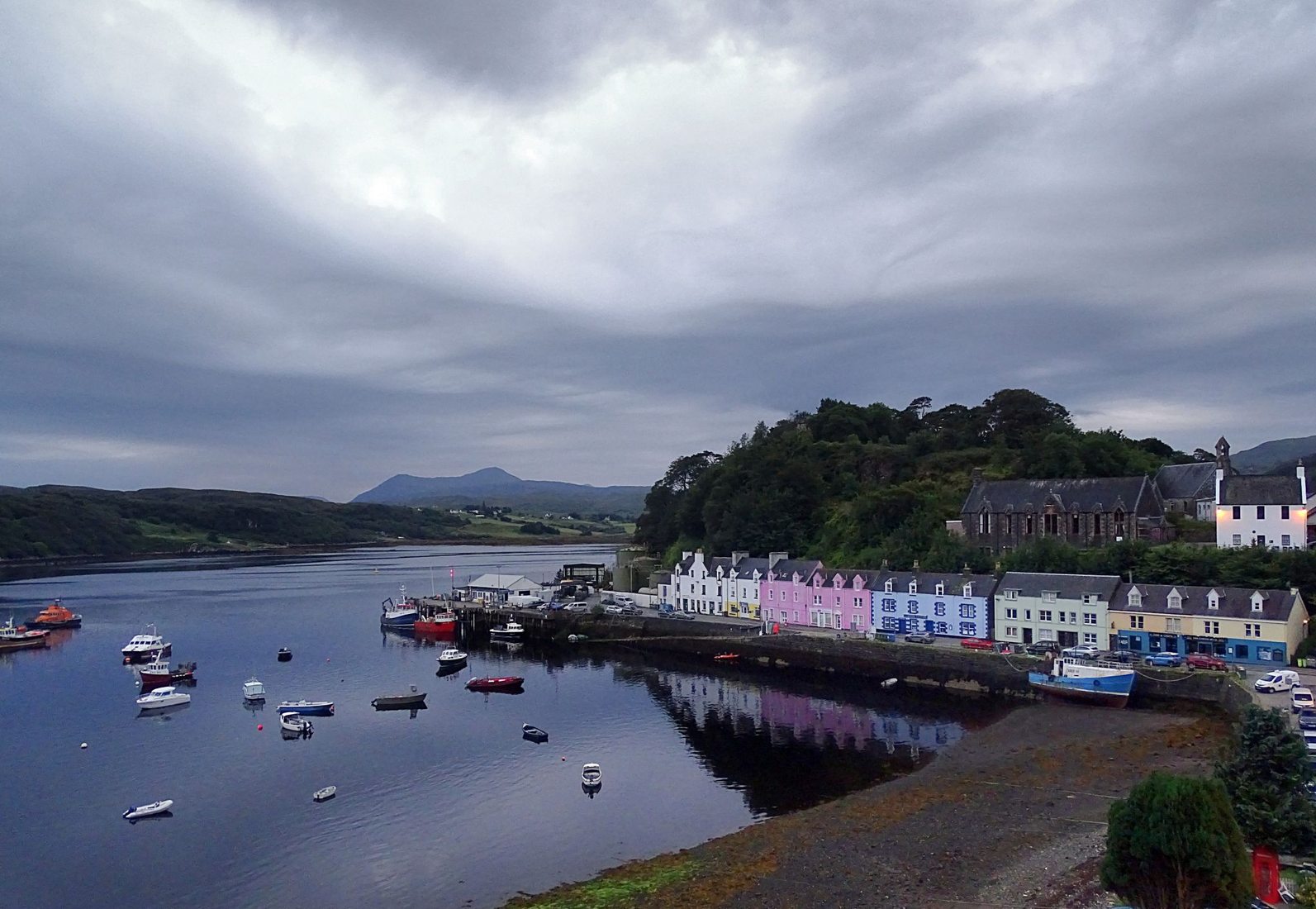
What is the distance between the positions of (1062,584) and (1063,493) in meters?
16.0

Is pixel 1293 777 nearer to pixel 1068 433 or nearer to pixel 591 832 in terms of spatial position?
pixel 591 832

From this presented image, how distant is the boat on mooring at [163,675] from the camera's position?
168ft

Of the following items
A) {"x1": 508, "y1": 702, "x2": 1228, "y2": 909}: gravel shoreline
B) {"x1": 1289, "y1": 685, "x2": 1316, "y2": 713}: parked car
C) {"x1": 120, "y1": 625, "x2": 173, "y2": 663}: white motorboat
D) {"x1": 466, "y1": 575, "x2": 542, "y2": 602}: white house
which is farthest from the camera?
{"x1": 466, "y1": 575, "x2": 542, "y2": 602}: white house

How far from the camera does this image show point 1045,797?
2728 centimetres

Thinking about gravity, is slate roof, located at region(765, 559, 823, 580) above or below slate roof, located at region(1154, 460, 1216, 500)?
below

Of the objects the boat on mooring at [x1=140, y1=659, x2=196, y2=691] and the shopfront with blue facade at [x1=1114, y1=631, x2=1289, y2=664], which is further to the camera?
the boat on mooring at [x1=140, y1=659, x2=196, y2=691]

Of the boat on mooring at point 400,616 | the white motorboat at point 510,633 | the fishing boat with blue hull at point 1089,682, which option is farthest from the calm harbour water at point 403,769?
the boat on mooring at point 400,616

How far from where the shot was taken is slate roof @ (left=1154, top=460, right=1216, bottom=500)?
2386 inches

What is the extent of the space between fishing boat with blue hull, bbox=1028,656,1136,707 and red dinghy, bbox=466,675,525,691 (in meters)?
28.5

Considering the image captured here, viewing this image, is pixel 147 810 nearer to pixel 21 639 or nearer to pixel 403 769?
pixel 403 769

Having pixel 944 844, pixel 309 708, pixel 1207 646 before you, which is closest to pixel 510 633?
pixel 309 708

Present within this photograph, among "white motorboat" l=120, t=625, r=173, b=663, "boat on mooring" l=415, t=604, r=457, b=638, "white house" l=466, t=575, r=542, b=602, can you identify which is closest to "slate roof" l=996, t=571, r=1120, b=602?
"boat on mooring" l=415, t=604, r=457, b=638

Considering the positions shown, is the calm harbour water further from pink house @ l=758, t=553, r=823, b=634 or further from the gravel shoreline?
pink house @ l=758, t=553, r=823, b=634

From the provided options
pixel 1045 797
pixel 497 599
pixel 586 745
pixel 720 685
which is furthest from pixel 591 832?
pixel 497 599
